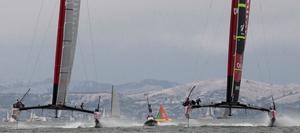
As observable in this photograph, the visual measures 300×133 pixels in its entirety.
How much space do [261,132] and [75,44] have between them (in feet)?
64.5

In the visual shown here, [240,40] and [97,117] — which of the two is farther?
[240,40]

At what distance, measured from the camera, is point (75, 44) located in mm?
71062

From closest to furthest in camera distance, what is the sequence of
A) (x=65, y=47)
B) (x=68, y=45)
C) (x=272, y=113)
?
1. (x=65, y=47)
2. (x=68, y=45)
3. (x=272, y=113)

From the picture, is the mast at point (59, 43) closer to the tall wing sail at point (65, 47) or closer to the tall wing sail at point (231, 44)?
the tall wing sail at point (65, 47)

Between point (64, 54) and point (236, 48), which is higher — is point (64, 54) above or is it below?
below

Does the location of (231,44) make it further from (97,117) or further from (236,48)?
(97,117)

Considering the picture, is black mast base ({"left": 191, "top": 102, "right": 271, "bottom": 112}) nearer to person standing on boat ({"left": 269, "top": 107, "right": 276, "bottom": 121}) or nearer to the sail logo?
person standing on boat ({"left": 269, "top": 107, "right": 276, "bottom": 121})

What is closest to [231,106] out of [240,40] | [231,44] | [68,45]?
[231,44]

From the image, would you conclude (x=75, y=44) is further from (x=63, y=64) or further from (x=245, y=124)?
(x=245, y=124)

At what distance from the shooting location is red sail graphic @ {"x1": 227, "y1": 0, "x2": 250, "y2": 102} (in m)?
71.8

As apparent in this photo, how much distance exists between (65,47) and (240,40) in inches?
609

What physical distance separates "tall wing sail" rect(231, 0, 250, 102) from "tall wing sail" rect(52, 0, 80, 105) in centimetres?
1425

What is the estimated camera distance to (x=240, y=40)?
2835 inches

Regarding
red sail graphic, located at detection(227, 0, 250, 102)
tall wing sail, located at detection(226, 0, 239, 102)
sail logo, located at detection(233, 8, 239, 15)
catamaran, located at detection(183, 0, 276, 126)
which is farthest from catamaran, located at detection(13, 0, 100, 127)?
sail logo, located at detection(233, 8, 239, 15)
